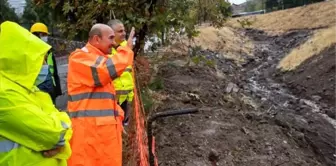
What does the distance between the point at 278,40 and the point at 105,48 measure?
26681 mm

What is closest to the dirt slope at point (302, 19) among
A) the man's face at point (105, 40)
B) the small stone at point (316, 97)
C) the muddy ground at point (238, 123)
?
the muddy ground at point (238, 123)

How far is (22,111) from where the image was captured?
275cm

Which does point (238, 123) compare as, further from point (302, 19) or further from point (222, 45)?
point (302, 19)

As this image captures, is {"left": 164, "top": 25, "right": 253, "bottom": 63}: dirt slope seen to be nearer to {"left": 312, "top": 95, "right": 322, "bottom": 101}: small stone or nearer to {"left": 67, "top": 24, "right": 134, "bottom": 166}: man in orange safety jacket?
{"left": 312, "top": 95, "right": 322, "bottom": 101}: small stone

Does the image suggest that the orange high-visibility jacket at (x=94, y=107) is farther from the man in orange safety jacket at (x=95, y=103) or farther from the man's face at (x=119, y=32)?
the man's face at (x=119, y=32)

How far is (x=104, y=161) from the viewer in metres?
4.14

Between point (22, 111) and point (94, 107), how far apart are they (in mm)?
1493

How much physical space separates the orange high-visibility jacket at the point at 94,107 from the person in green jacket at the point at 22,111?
111 centimetres

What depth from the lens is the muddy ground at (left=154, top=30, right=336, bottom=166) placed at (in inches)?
288

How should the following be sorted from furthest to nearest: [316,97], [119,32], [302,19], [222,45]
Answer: [302,19] → [222,45] → [316,97] → [119,32]

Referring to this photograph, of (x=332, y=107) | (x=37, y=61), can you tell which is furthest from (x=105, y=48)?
(x=332, y=107)

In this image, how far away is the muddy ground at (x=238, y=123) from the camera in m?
7.32

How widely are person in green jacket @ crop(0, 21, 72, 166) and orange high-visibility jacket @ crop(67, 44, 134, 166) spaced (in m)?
1.11

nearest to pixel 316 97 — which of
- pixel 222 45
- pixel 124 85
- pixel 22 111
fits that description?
pixel 124 85
